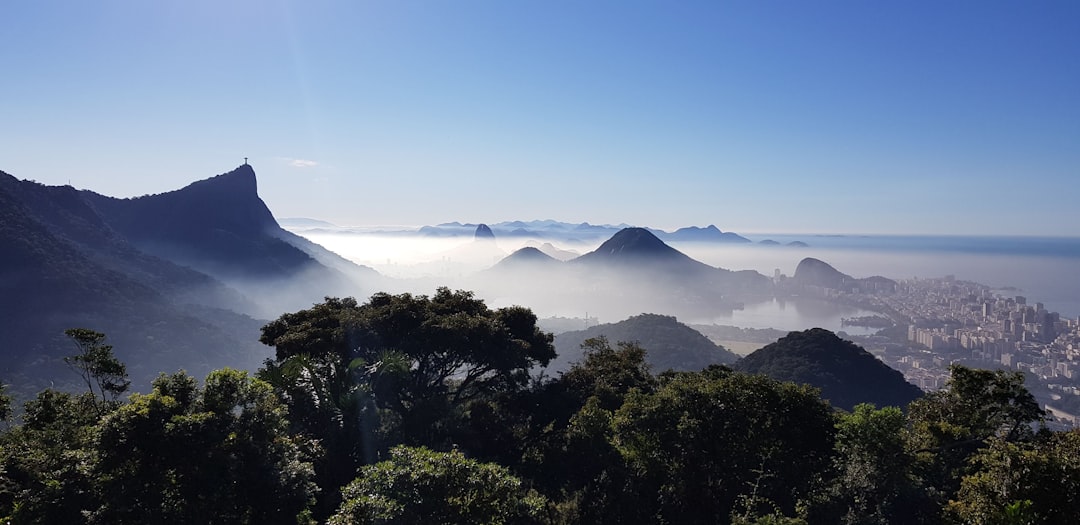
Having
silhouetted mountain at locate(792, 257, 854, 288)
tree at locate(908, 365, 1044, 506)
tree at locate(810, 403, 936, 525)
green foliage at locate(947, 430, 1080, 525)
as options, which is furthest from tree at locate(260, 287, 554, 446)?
silhouetted mountain at locate(792, 257, 854, 288)

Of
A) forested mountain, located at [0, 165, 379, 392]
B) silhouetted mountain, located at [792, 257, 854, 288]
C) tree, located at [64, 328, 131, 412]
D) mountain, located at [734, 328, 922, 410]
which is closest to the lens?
tree, located at [64, 328, 131, 412]

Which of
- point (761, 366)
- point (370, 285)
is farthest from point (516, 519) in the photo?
point (370, 285)

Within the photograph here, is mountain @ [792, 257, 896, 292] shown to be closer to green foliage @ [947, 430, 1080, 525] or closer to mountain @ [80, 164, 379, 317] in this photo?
mountain @ [80, 164, 379, 317]

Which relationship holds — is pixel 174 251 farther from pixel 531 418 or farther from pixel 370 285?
pixel 531 418

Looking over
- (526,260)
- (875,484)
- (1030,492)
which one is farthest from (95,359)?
(526,260)

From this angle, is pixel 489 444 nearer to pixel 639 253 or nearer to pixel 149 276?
pixel 149 276
